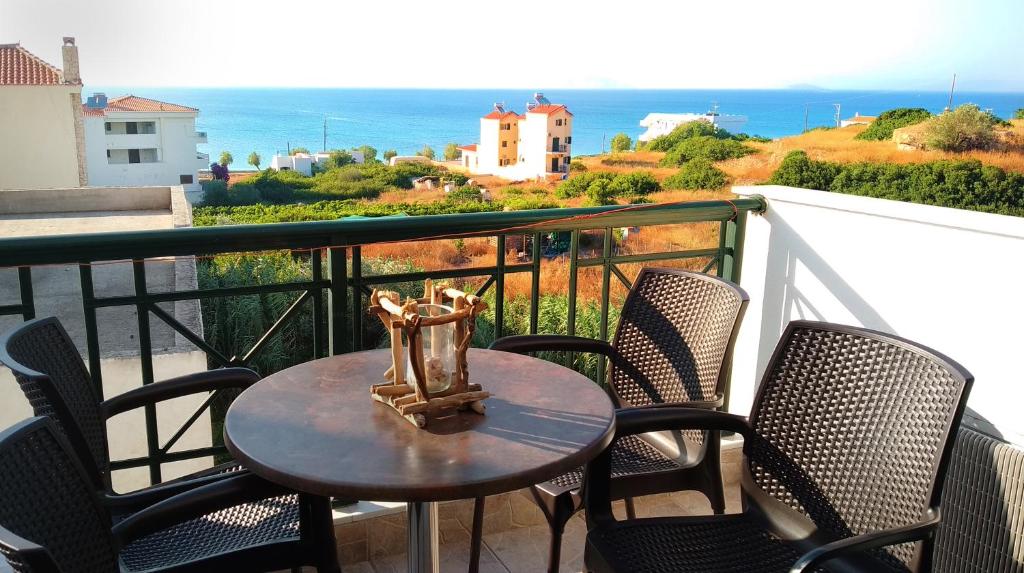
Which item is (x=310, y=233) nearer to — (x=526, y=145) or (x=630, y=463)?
(x=630, y=463)

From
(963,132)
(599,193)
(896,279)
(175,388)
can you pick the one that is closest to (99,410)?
(175,388)

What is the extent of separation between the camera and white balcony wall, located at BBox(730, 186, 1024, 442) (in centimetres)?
232

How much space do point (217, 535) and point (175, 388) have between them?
35cm

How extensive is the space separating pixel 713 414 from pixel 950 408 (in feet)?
1.61

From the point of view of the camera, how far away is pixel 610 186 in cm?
2619

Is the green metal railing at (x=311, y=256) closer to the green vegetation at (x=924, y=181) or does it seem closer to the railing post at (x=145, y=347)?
the railing post at (x=145, y=347)

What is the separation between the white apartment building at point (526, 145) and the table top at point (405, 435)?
108 feet

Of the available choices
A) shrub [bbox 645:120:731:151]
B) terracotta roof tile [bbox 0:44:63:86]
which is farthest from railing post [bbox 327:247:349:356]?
shrub [bbox 645:120:731:151]

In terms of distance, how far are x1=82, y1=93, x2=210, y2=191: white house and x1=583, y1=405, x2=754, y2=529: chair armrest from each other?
47383 mm

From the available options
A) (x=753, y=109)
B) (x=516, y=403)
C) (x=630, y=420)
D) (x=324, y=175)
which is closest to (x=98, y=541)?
(x=516, y=403)

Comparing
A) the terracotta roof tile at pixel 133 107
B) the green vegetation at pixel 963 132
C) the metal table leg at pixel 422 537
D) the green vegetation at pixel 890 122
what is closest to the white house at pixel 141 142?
the terracotta roof tile at pixel 133 107

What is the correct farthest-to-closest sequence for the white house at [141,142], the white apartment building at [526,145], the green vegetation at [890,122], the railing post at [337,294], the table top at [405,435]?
1. the white house at [141,142]
2. the white apartment building at [526,145]
3. the green vegetation at [890,122]
4. the railing post at [337,294]
5. the table top at [405,435]

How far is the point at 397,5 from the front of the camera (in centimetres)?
5722

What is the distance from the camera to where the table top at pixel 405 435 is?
128 cm
